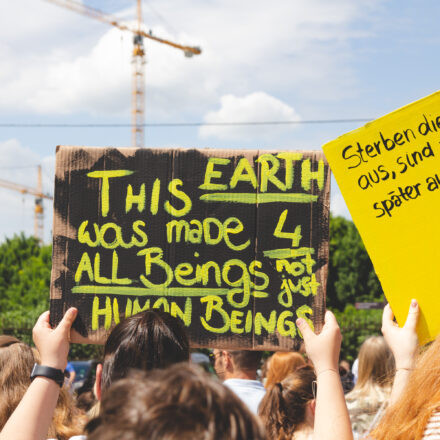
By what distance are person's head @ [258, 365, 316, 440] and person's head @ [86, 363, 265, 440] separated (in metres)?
2.09

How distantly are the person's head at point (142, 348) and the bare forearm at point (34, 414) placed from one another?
0.17 m

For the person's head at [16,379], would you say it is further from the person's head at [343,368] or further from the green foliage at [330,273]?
Result: the green foliage at [330,273]

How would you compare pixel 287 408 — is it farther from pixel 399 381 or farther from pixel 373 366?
pixel 373 366

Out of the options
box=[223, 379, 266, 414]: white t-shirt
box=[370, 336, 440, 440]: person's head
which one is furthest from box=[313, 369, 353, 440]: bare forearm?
box=[223, 379, 266, 414]: white t-shirt

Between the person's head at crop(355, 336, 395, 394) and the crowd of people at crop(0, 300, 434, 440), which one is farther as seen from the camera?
the person's head at crop(355, 336, 395, 394)

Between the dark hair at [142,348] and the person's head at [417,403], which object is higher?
the dark hair at [142,348]

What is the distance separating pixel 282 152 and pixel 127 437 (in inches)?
61.5

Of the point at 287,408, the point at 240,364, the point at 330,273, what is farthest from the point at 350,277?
the point at 287,408

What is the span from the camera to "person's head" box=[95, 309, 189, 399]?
173 cm

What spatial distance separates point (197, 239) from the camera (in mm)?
2361

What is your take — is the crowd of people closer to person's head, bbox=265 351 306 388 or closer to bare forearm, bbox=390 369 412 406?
bare forearm, bbox=390 369 412 406

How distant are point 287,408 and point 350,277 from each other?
105 feet

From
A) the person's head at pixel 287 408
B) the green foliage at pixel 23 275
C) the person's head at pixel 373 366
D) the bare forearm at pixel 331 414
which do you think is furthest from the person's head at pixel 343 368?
the green foliage at pixel 23 275

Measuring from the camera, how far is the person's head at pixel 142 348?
1.73 m
